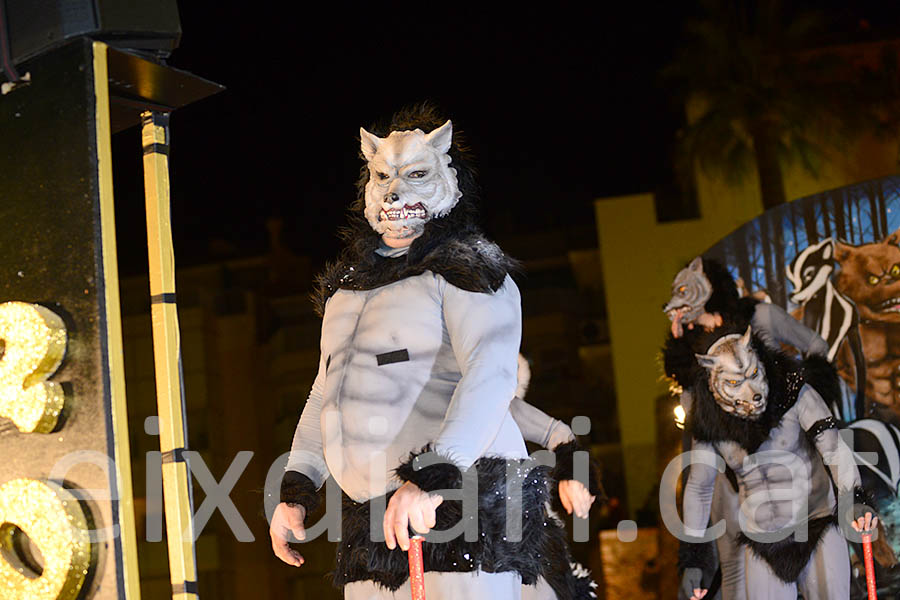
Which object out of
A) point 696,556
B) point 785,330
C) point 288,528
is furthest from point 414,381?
point 785,330

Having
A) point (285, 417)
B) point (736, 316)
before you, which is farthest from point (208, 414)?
point (736, 316)

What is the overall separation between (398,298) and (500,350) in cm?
32

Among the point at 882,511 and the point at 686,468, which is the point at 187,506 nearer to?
the point at 686,468

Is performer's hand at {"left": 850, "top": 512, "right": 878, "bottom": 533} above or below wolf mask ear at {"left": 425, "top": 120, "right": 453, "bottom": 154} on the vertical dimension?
below

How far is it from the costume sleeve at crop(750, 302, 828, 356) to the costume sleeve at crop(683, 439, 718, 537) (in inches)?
37.5

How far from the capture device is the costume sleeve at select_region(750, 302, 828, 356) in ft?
21.3

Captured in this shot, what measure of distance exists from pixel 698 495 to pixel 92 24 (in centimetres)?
444

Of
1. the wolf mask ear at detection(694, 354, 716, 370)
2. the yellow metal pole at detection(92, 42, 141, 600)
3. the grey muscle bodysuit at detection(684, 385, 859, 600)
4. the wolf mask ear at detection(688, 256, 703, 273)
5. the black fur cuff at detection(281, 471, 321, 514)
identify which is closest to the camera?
the yellow metal pole at detection(92, 42, 141, 600)

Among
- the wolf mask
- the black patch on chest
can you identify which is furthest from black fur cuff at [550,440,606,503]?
the wolf mask

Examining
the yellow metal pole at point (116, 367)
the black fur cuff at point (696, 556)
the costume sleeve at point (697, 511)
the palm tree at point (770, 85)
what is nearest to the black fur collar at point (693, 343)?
the costume sleeve at point (697, 511)

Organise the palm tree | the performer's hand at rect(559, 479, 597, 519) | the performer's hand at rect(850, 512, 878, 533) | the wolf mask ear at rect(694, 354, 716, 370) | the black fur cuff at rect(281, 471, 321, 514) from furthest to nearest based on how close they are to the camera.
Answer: the palm tree, the wolf mask ear at rect(694, 354, 716, 370), the performer's hand at rect(850, 512, 878, 533), the performer's hand at rect(559, 479, 597, 519), the black fur cuff at rect(281, 471, 321, 514)

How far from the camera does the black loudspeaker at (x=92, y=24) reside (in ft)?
7.90

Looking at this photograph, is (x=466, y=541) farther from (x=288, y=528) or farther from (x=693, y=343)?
(x=693, y=343)

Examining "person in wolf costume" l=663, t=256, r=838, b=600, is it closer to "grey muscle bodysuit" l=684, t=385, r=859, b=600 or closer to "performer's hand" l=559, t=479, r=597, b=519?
"grey muscle bodysuit" l=684, t=385, r=859, b=600
